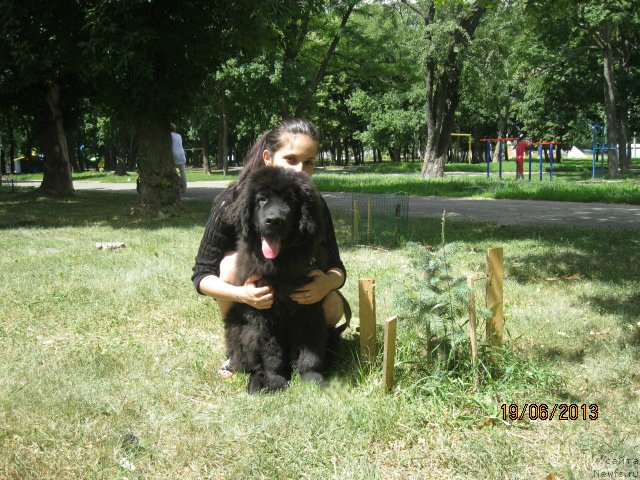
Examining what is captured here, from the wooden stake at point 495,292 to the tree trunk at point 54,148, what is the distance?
17.4m

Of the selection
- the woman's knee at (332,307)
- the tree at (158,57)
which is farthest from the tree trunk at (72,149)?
the woman's knee at (332,307)

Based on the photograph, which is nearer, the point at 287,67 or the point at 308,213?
the point at 308,213

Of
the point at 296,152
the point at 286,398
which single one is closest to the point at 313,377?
the point at 286,398

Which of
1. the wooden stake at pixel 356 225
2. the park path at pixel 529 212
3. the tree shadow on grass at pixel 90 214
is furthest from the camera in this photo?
the tree shadow on grass at pixel 90 214

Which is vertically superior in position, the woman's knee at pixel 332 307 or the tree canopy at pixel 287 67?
the tree canopy at pixel 287 67

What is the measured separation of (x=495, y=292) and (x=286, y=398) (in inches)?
54.5

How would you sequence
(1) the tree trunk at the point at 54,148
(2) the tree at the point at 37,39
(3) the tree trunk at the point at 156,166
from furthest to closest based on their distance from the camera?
1. (1) the tree trunk at the point at 54,148
2. (3) the tree trunk at the point at 156,166
3. (2) the tree at the point at 37,39

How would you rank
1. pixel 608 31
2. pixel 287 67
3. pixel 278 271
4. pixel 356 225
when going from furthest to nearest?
1. pixel 287 67
2. pixel 608 31
3. pixel 356 225
4. pixel 278 271

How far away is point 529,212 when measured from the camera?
12.1m

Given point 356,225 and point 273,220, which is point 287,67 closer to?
point 356,225

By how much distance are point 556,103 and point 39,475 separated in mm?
38438

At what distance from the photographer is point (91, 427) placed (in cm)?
289

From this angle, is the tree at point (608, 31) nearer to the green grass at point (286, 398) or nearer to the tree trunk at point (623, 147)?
the tree trunk at point (623, 147)

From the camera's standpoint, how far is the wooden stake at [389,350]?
9.61 feet
